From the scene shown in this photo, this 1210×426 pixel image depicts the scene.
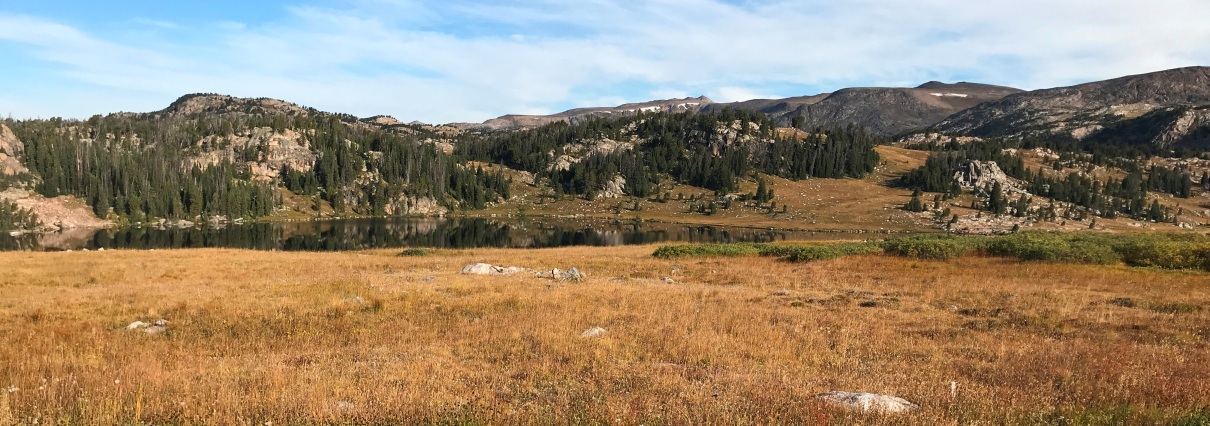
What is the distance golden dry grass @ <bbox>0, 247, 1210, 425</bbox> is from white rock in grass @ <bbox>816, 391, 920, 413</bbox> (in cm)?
38

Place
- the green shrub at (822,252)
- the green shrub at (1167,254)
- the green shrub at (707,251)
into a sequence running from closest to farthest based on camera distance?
the green shrub at (1167,254) → the green shrub at (822,252) → the green shrub at (707,251)

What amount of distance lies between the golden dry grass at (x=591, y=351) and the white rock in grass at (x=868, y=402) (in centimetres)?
38

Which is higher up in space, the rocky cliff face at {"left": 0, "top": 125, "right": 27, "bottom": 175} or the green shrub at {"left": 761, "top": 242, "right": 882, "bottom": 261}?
the rocky cliff face at {"left": 0, "top": 125, "right": 27, "bottom": 175}

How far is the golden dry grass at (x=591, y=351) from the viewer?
25.5ft

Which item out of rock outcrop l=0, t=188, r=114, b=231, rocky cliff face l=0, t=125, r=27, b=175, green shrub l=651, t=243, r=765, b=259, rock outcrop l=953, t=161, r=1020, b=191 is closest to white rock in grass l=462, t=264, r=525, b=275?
green shrub l=651, t=243, r=765, b=259

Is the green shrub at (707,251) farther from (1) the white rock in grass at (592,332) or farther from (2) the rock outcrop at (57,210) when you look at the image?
(2) the rock outcrop at (57,210)

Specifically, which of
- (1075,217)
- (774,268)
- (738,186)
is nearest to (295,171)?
(738,186)

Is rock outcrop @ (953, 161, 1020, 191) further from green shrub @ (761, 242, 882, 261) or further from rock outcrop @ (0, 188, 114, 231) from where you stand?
rock outcrop @ (0, 188, 114, 231)

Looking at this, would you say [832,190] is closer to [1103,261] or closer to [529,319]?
[1103,261]

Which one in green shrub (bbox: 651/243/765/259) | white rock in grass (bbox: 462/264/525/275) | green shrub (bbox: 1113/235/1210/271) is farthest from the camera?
green shrub (bbox: 651/243/765/259)

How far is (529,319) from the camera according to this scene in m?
16.7

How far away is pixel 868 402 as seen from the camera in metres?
8.04

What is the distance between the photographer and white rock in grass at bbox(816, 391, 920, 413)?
781 cm

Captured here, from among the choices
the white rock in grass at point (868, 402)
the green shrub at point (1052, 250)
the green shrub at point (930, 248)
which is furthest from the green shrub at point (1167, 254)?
the white rock in grass at point (868, 402)
